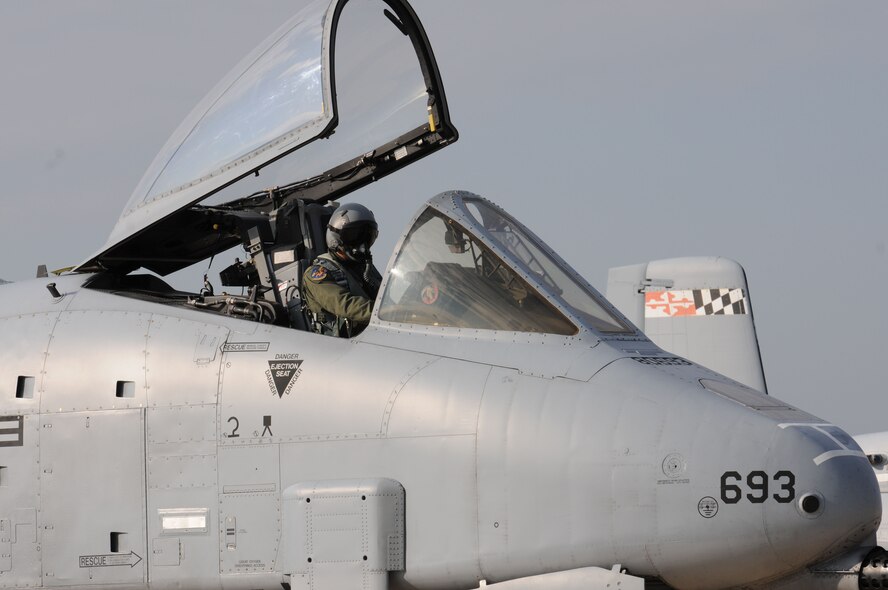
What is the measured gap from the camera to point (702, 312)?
23.9 meters

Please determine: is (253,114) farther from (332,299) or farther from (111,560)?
(111,560)

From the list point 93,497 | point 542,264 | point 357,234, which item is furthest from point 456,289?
point 93,497

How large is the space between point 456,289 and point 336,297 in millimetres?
1058

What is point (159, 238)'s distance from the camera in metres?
11.0

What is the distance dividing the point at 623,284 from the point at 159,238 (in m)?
14.4

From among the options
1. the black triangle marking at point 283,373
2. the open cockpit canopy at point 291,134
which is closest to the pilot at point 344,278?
the black triangle marking at point 283,373

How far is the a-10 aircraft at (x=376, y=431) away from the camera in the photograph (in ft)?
26.1

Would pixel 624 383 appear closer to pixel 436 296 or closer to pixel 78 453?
pixel 436 296

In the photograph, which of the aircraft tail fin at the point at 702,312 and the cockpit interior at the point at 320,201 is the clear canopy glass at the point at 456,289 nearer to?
the cockpit interior at the point at 320,201

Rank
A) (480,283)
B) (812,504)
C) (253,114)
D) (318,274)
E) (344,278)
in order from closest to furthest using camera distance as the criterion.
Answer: (812,504), (480,283), (318,274), (344,278), (253,114)

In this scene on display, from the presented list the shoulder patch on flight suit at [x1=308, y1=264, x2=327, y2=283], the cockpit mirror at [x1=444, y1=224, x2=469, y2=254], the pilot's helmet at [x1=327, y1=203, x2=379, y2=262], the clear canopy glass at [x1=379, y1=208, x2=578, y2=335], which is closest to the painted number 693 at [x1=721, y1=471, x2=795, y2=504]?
the clear canopy glass at [x1=379, y1=208, x2=578, y2=335]

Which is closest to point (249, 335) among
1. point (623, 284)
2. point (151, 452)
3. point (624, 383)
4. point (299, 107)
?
point (151, 452)

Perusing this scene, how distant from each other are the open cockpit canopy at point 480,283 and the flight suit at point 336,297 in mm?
365

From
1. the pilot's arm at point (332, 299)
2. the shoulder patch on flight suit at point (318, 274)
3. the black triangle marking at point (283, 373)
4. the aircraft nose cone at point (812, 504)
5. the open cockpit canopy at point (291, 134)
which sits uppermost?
the open cockpit canopy at point (291, 134)
